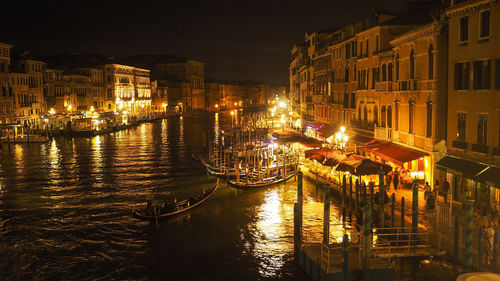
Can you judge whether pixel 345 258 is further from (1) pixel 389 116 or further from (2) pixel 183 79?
(2) pixel 183 79

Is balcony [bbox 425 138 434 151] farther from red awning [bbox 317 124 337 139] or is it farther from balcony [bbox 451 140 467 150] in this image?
red awning [bbox 317 124 337 139]

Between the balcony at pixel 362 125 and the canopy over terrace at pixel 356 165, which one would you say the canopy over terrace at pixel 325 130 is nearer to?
the balcony at pixel 362 125

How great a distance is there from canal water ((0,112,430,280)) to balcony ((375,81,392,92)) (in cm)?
681

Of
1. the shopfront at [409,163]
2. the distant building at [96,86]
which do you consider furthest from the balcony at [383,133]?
the distant building at [96,86]

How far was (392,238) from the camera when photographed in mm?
17016

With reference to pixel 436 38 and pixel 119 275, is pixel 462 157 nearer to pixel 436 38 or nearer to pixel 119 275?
pixel 436 38

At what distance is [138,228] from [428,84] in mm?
14486

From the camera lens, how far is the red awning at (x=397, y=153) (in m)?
22.4

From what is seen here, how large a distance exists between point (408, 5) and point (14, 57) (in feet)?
175

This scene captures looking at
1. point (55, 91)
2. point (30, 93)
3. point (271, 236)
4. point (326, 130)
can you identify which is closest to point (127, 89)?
point (55, 91)

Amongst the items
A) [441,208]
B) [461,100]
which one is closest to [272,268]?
[441,208]

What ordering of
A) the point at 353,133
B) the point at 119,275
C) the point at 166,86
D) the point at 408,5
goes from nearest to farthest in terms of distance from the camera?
the point at 119,275 < the point at 408,5 < the point at 353,133 < the point at 166,86

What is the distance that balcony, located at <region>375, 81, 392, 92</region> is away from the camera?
86.3ft

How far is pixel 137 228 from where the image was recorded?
20906 millimetres
